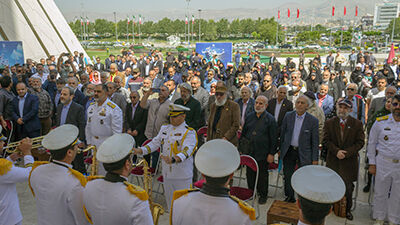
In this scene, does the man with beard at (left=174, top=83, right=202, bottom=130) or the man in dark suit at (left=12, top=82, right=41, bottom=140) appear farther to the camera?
the man in dark suit at (left=12, top=82, right=41, bottom=140)

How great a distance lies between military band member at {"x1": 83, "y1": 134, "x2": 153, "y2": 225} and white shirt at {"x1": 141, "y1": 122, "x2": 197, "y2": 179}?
174cm

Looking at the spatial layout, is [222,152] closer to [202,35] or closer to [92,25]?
[202,35]

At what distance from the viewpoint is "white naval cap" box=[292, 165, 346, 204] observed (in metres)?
1.90

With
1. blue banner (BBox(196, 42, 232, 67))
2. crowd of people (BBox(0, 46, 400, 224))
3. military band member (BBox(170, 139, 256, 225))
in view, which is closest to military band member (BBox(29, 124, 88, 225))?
crowd of people (BBox(0, 46, 400, 224))

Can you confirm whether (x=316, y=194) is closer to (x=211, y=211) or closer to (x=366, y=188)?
(x=211, y=211)

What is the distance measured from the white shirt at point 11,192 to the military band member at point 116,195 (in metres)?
1.04

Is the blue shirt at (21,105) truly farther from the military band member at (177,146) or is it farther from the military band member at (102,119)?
the military band member at (177,146)

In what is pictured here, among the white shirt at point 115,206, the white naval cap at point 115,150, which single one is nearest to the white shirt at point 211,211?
the white shirt at point 115,206

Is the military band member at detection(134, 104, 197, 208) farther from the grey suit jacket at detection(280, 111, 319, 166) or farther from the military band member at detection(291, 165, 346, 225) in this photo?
the military band member at detection(291, 165, 346, 225)

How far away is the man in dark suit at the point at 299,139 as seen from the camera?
17.1 ft

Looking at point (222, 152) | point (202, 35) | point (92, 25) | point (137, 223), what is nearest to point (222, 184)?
point (222, 152)

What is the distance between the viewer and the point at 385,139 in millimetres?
4516

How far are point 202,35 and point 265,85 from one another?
4700 inches

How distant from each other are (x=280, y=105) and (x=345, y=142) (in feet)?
5.92
